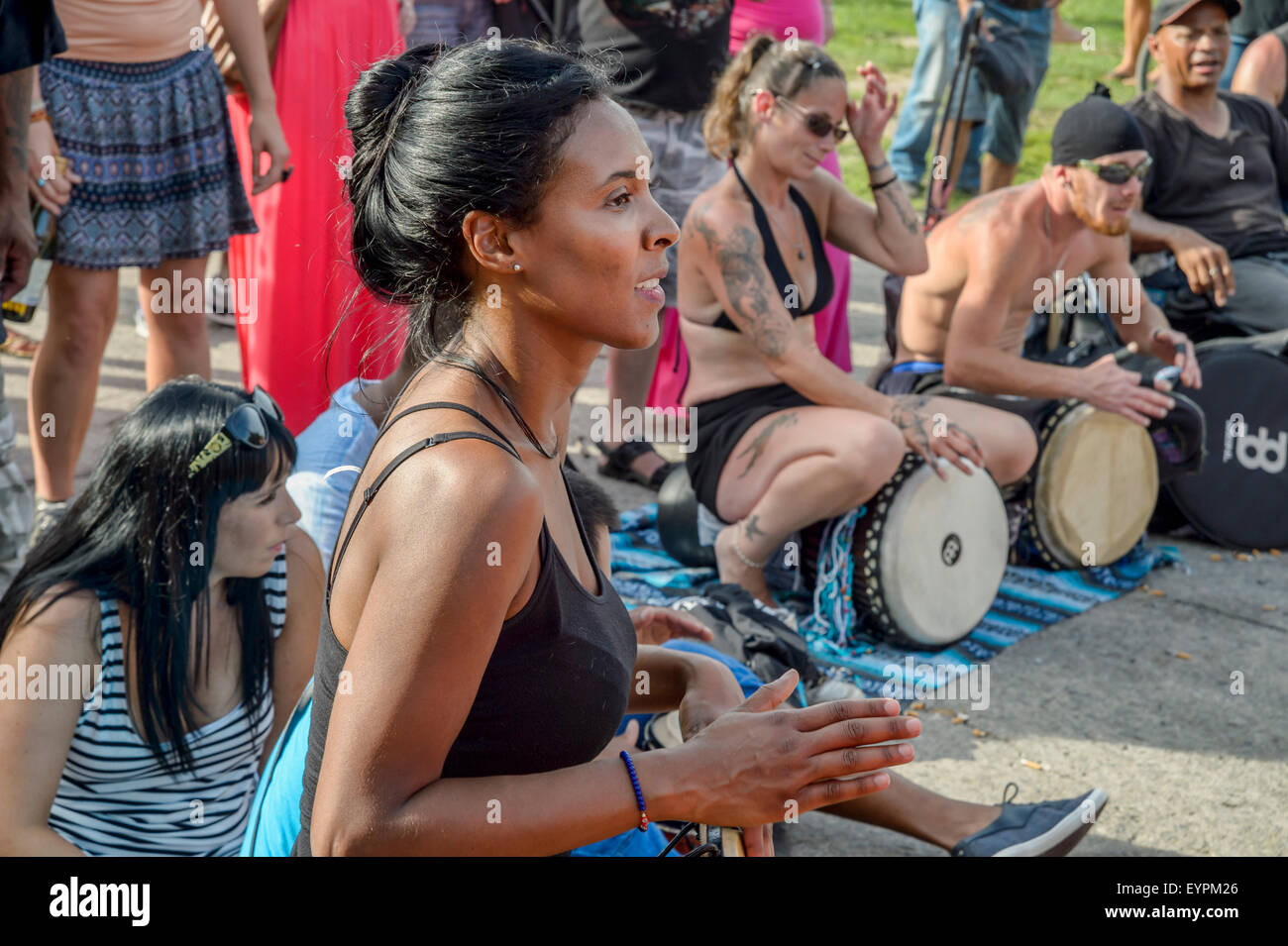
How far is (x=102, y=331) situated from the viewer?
3.80m

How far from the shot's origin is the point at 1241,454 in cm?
472

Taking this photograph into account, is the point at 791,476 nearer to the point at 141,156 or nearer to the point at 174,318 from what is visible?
the point at 174,318

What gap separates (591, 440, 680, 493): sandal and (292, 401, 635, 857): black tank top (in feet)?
11.5

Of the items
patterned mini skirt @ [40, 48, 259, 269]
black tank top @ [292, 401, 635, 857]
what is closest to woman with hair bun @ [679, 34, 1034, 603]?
patterned mini skirt @ [40, 48, 259, 269]

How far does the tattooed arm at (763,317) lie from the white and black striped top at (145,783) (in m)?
1.95

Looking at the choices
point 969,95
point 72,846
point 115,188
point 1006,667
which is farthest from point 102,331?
point 969,95

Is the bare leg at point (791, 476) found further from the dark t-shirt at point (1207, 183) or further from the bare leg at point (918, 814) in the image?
the dark t-shirt at point (1207, 183)

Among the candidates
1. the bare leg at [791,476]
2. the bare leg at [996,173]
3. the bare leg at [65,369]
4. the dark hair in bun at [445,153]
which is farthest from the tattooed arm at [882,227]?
the bare leg at [996,173]

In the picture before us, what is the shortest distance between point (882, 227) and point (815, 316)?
1.96ft

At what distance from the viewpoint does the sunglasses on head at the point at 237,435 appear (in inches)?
87.6

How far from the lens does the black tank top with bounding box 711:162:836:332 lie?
410cm

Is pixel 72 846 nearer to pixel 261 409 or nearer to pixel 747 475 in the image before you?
pixel 261 409

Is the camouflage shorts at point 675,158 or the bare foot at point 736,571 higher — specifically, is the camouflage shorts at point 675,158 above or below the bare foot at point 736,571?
above

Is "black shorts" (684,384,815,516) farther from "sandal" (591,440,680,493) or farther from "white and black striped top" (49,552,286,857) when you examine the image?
"white and black striped top" (49,552,286,857)
